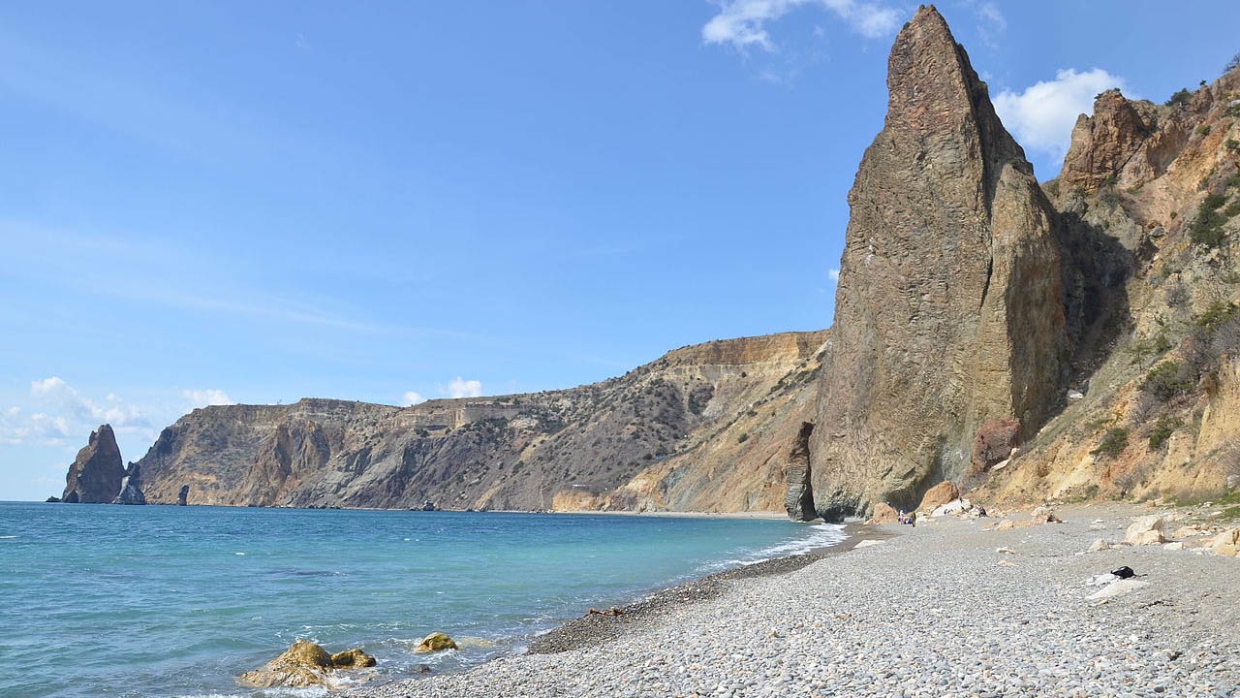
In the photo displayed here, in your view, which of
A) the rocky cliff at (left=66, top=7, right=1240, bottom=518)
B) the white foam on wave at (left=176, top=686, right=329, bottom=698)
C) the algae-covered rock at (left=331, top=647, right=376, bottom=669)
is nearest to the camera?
the white foam on wave at (left=176, top=686, right=329, bottom=698)

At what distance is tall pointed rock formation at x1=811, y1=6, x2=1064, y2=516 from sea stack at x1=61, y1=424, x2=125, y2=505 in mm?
184199

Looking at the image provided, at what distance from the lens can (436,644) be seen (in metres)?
12.6

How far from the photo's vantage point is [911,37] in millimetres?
48406

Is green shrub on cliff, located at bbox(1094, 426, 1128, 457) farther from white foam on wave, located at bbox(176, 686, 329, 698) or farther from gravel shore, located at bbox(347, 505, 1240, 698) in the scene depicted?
white foam on wave, located at bbox(176, 686, 329, 698)

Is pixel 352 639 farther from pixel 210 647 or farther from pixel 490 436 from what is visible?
pixel 490 436

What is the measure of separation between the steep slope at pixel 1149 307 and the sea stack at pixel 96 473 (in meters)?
197

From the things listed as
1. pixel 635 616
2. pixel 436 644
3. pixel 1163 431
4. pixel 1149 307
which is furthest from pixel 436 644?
pixel 1149 307

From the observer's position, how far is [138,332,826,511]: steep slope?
89688 millimetres

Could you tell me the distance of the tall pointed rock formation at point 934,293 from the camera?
40.7m

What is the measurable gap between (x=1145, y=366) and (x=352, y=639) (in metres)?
32.9

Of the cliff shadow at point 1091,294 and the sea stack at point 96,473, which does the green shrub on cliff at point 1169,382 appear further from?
the sea stack at point 96,473

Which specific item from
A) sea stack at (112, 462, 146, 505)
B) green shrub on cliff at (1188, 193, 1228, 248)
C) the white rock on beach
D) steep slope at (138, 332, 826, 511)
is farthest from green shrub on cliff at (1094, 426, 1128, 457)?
sea stack at (112, 462, 146, 505)

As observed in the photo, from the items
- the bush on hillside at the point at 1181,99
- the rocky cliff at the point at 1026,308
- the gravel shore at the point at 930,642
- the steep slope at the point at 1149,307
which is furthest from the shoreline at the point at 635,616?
the bush on hillside at the point at 1181,99

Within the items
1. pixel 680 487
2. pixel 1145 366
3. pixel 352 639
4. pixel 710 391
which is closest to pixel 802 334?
pixel 710 391
